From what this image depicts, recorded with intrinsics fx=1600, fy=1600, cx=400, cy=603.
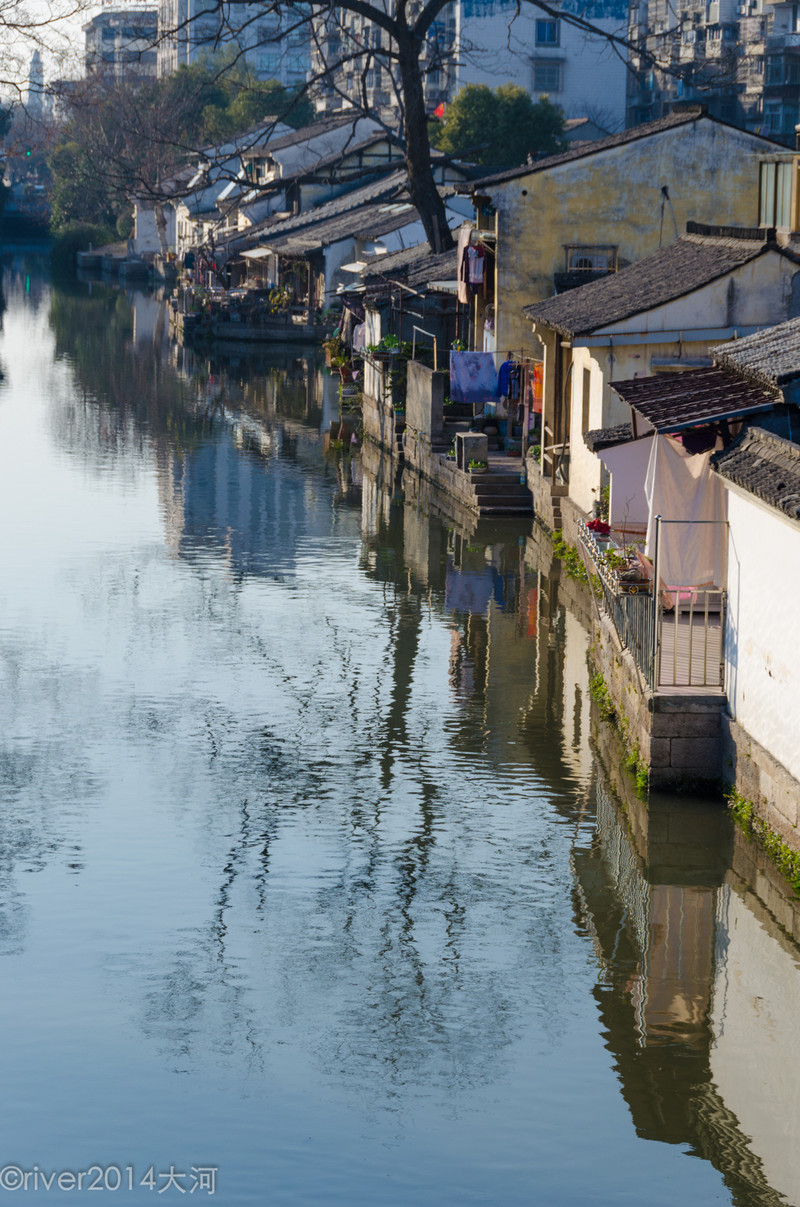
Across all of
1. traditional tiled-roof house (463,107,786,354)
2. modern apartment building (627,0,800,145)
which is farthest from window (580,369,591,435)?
modern apartment building (627,0,800,145)

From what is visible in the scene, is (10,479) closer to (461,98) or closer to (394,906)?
(394,906)

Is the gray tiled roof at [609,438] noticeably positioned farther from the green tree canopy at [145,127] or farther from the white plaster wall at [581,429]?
the green tree canopy at [145,127]

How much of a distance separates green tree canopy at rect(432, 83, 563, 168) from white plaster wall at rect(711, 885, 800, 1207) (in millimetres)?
67121

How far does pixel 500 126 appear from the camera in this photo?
251 ft

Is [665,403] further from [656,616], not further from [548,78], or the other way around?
[548,78]

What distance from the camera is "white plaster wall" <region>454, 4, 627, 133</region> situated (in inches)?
3716

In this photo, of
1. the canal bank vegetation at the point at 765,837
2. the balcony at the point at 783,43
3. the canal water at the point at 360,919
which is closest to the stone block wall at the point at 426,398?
the canal water at the point at 360,919

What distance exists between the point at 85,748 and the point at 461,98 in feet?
215

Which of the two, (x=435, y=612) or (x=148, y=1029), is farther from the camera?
(x=435, y=612)

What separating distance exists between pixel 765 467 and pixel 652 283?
1313 cm

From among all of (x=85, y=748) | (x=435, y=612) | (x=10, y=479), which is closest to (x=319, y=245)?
(x=10, y=479)

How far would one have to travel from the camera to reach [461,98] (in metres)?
77.1

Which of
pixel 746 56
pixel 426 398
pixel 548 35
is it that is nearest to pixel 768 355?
pixel 426 398

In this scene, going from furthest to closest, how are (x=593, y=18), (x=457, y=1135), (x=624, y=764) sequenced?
(x=593, y=18)
(x=624, y=764)
(x=457, y=1135)
